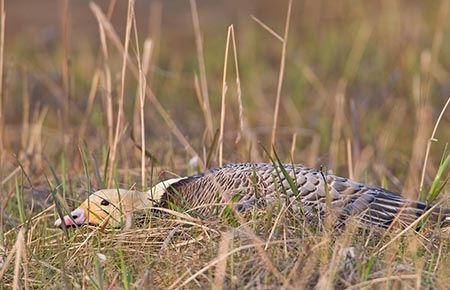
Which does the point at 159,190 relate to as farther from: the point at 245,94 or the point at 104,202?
the point at 245,94

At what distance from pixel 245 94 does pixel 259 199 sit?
4962 millimetres

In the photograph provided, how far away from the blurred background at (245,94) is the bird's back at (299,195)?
571 mm

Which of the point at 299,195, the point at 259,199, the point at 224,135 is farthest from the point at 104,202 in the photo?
the point at 224,135

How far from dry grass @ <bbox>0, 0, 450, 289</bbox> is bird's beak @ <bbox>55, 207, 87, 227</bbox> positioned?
0.23 feet

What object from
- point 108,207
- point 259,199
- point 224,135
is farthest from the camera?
point 224,135

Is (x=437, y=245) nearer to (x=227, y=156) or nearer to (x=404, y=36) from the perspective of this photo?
(x=227, y=156)

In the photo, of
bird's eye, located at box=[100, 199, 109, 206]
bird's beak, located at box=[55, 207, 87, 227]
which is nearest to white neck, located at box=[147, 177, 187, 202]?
bird's eye, located at box=[100, 199, 109, 206]

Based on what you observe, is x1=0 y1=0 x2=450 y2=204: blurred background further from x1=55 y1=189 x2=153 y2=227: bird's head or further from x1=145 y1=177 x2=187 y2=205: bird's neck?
x1=55 y1=189 x2=153 y2=227: bird's head

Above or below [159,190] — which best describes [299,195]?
above

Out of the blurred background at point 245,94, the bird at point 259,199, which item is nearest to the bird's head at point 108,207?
the bird at point 259,199

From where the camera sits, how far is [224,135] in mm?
5758

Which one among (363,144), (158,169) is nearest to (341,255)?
(158,169)

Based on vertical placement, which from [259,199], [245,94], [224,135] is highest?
[259,199]

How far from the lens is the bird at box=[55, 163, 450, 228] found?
368cm
